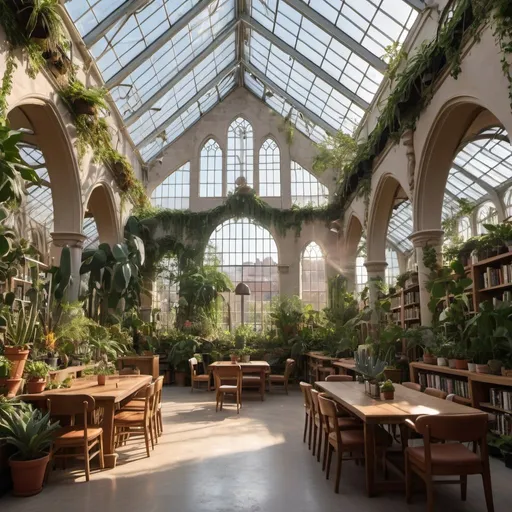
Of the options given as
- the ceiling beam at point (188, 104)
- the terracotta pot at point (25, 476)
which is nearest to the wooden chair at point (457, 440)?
the terracotta pot at point (25, 476)

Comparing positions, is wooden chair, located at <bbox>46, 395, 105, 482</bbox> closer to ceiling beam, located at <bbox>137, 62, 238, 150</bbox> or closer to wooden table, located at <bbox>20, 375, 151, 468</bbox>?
wooden table, located at <bbox>20, 375, 151, 468</bbox>

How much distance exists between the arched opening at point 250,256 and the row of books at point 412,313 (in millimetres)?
6725

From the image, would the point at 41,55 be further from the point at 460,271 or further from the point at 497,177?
the point at 497,177

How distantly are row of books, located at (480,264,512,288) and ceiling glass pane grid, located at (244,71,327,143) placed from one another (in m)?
9.65

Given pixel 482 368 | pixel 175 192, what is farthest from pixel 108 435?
pixel 175 192

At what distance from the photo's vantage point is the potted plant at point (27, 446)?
3871mm

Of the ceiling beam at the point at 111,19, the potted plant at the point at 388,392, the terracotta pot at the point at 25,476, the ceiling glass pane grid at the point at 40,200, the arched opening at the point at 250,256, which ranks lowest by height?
the terracotta pot at the point at 25,476

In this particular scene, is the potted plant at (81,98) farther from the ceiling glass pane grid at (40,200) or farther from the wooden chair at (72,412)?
the wooden chair at (72,412)

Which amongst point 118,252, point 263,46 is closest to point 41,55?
point 118,252

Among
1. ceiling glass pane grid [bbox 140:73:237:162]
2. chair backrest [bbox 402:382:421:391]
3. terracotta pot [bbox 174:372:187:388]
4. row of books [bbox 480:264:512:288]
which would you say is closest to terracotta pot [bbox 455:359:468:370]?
chair backrest [bbox 402:382:421:391]

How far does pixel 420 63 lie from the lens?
6.81 metres

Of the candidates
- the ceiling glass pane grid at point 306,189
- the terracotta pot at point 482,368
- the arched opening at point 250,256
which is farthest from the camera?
the ceiling glass pane grid at point 306,189

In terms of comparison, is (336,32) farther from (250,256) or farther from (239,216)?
(250,256)

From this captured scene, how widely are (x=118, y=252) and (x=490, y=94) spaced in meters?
7.27
